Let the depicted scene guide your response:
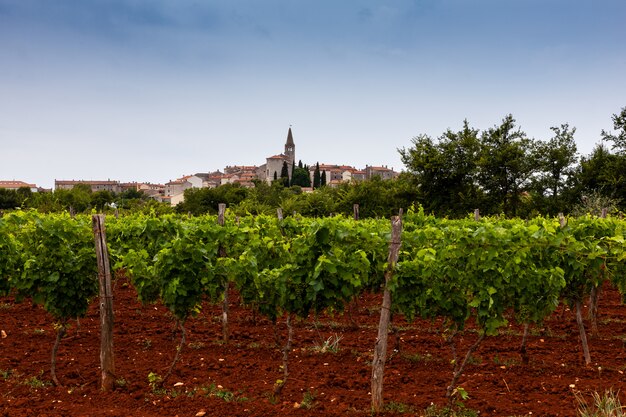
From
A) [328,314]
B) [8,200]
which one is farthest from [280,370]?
[8,200]

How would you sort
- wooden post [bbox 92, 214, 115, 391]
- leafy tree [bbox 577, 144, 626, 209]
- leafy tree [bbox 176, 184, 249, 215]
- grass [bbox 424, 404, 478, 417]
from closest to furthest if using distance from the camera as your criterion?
1. grass [bbox 424, 404, 478, 417]
2. wooden post [bbox 92, 214, 115, 391]
3. leafy tree [bbox 577, 144, 626, 209]
4. leafy tree [bbox 176, 184, 249, 215]

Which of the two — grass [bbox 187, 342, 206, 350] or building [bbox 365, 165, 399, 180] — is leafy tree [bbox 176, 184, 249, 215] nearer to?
grass [bbox 187, 342, 206, 350]

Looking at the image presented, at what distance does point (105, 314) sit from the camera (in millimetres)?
6207

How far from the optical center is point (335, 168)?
493ft

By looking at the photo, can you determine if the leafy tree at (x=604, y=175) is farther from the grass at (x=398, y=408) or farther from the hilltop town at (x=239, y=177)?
the hilltop town at (x=239, y=177)

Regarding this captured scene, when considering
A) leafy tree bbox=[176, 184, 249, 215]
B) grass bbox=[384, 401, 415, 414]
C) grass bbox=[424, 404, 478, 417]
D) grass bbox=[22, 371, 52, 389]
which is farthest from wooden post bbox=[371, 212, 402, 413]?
leafy tree bbox=[176, 184, 249, 215]

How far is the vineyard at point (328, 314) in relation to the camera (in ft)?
18.7

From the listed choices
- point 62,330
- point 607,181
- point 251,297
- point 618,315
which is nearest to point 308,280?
point 251,297

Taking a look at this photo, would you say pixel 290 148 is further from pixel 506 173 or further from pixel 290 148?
pixel 506 173

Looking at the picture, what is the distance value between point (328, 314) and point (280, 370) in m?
1.00

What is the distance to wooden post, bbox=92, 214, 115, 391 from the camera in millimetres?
6141

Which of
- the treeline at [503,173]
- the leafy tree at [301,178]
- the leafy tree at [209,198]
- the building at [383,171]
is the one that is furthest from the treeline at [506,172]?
the building at [383,171]

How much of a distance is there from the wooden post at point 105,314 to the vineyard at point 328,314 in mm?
139

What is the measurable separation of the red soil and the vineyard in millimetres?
33
